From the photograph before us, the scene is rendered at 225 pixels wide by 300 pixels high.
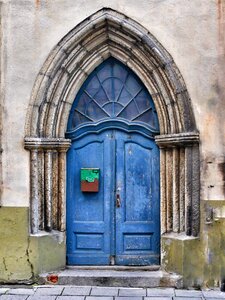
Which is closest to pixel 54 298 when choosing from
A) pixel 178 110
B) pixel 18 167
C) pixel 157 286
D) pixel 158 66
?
pixel 157 286

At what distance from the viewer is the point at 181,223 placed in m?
6.54

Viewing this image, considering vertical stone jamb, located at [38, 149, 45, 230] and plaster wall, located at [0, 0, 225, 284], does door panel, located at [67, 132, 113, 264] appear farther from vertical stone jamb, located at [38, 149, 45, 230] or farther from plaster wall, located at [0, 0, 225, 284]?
plaster wall, located at [0, 0, 225, 284]

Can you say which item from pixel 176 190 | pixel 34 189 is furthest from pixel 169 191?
pixel 34 189

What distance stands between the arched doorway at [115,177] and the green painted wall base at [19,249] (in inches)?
20.2

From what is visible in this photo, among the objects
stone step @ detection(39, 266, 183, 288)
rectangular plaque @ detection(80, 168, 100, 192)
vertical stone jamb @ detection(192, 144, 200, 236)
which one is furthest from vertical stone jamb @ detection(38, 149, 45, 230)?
vertical stone jamb @ detection(192, 144, 200, 236)

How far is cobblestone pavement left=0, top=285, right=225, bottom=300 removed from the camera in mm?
6039

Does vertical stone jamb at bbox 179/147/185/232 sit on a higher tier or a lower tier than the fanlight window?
lower

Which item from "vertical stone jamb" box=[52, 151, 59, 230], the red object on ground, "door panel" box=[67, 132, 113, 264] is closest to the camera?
the red object on ground

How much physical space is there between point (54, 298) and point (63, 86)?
2.75 metres

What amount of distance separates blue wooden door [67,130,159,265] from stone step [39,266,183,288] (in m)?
0.28

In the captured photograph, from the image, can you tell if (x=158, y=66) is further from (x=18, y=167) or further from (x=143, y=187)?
(x=18, y=167)

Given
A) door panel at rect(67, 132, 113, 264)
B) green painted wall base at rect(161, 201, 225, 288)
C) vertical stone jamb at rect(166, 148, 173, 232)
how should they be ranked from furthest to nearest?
door panel at rect(67, 132, 113, 264), vertical stone jamb at rect(166, 148, 173, 232), green painted wall base at rect(161, 201, 225, 288)

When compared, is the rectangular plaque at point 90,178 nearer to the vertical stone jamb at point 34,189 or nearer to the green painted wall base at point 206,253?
the vertical stone jamb at point 34,189

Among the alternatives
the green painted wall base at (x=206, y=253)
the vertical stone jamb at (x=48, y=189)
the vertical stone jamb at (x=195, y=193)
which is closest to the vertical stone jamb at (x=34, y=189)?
the vertical stone jamb at (x=48, y=189)
